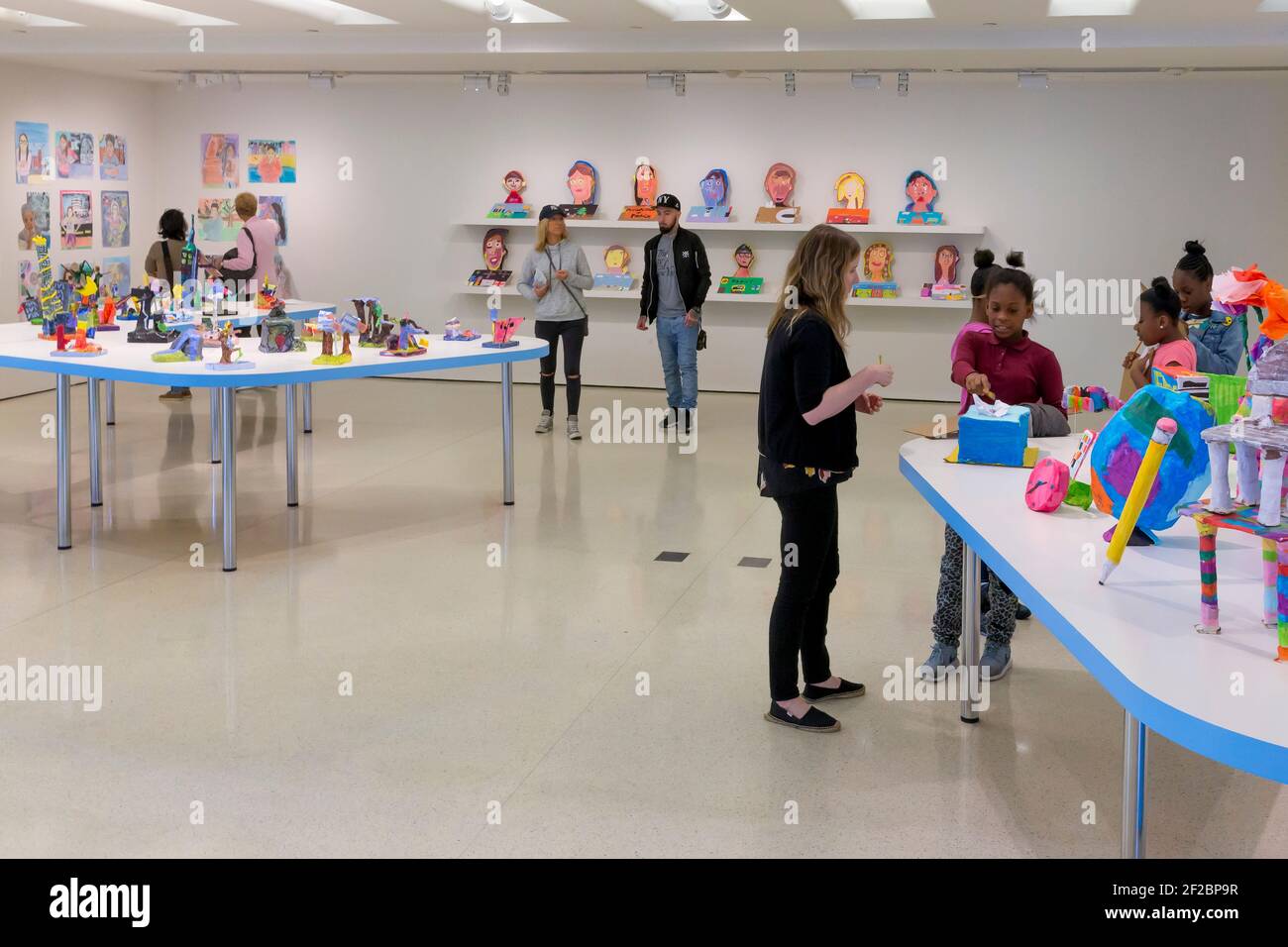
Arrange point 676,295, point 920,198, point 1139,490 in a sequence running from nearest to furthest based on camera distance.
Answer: point 1139,490, point 676,295, point 920,198

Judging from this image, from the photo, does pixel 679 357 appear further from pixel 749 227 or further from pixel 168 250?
pixel 168 250

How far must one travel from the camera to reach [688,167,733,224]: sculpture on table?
36.4 feet

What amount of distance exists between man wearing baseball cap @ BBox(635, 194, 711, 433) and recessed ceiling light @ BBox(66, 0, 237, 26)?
131 inches

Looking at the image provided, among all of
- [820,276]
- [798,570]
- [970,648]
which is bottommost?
[970,648]

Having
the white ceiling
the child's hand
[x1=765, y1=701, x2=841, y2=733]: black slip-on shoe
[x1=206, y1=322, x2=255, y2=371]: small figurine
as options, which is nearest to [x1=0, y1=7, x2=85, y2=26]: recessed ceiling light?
the white ceiling

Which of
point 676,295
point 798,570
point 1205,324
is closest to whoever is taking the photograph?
point 798,570

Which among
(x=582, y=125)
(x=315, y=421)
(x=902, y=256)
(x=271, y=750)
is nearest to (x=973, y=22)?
(x=902, y=256)

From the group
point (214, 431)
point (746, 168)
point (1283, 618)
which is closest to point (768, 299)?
point (746, 168)

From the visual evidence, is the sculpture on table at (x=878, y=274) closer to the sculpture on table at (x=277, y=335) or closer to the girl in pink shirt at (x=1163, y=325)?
the sculpture on table at (x=277, y=335)

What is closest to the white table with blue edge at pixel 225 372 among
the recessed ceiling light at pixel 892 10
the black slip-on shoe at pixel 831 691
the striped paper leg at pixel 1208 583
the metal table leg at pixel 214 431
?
the metal table leg at pixel 214 431

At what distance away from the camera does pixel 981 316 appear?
5.86 metres

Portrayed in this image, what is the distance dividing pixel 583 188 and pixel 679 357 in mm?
2780

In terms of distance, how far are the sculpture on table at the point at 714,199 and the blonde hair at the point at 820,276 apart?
24.8 feet

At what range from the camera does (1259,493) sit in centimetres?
238
